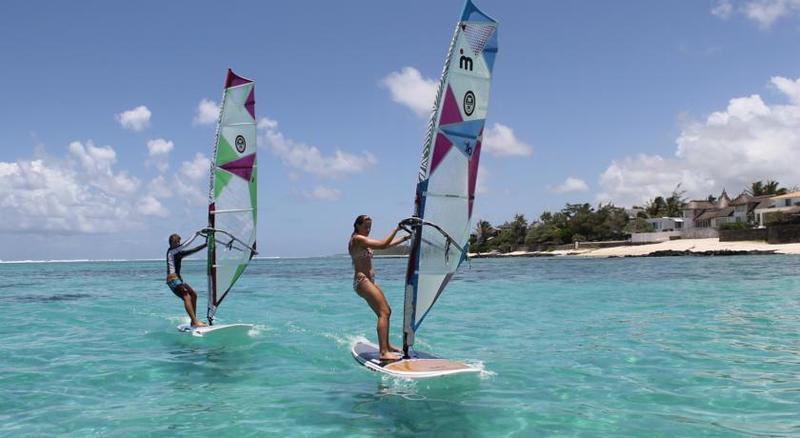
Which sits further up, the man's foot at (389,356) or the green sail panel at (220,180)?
the green sail panel at (220,180)

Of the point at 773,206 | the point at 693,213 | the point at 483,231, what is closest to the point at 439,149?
the point at 773,206

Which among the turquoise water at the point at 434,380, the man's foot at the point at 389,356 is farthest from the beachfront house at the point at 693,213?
the man's foot at the point at 389,356

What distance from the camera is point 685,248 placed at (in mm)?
77062

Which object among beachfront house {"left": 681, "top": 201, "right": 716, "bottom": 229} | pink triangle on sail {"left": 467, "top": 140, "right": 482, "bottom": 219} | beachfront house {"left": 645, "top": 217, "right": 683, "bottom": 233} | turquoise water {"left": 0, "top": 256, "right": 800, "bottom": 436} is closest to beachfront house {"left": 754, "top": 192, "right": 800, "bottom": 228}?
beachfront house {"left": 681, "top": 201, "right": 716, "bottom": 229}

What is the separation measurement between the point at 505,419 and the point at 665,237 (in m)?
89.9

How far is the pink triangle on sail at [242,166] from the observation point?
47.8 ft

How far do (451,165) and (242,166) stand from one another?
284 inches

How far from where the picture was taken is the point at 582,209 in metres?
109

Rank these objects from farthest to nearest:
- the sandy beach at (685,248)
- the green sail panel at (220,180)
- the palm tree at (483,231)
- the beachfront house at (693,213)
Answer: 1. the palm tree at (483,231)
2. the beachfront house at (693,213)
3. the sandy beach at (685,248)
4. the green sail panel at (220,180)

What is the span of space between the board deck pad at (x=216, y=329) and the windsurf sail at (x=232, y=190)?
57 centimetres

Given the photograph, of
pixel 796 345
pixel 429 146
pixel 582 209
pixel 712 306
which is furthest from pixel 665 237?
pixel 429 146

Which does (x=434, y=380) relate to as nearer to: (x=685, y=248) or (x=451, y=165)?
(x=451, y=165)

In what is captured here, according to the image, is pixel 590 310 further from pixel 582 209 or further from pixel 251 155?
pixel 582 209

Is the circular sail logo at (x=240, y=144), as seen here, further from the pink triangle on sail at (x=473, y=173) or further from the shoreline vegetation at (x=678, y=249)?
the shoreline vegetation at (x=678, y=249)
